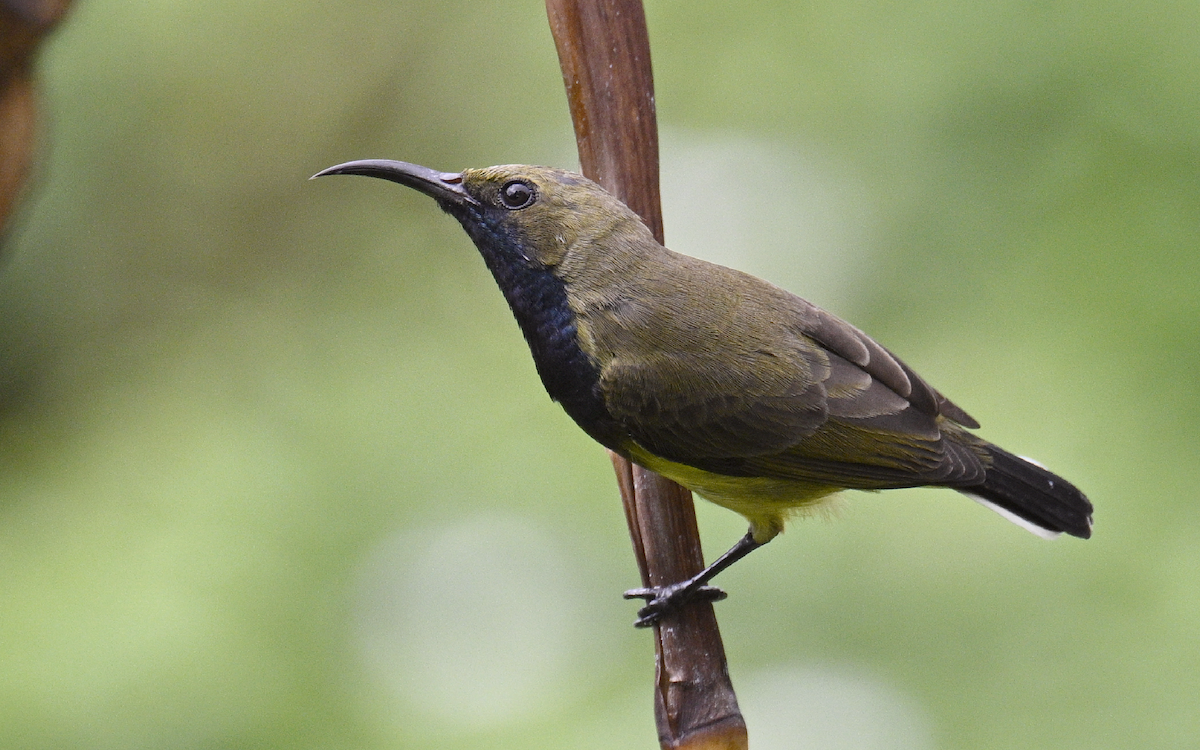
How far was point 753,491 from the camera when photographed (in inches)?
109

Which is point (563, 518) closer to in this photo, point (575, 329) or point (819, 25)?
point (575, 329)

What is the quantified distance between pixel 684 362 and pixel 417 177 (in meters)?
0.70

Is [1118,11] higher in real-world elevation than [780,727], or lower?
higher

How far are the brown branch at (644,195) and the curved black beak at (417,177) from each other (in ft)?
0.91

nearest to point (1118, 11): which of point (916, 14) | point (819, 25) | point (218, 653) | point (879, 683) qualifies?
point (916, 14)

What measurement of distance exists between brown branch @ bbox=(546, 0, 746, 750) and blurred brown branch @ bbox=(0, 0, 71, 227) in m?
1.61

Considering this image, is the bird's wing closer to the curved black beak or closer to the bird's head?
the bird's head

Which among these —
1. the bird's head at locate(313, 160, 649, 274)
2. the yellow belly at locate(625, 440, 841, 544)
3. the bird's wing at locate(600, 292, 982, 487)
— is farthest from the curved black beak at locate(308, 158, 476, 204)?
the yellow belly at locate(625, 440, 841, 544)

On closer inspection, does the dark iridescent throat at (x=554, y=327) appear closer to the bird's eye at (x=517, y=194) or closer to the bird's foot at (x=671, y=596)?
the bird's eye at (x=517, y=194)

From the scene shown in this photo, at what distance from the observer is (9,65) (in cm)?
64

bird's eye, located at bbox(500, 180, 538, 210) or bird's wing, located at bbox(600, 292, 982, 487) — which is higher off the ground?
bird's eye, located at bbox(500, 180, 538, 210)

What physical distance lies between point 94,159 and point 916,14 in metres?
3.42

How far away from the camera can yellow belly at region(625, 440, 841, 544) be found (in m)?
2.57

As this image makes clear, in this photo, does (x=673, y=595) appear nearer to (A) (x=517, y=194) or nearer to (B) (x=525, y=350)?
(A) (x=517, y=194)
